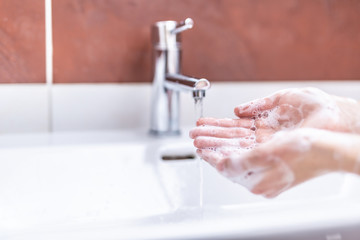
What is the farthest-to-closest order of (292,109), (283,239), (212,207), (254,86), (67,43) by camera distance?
(254,86) → (67,43) → (212,207) → (292,109) → (283,239)

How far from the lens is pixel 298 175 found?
1.56 feet

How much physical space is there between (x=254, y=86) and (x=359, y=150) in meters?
0.47

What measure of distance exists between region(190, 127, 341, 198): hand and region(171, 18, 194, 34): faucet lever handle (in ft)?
0.98

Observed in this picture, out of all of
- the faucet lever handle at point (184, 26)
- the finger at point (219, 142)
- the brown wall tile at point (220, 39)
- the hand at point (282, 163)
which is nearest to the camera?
the hand at point (282, 163)

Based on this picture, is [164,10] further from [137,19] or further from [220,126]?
[220,126]

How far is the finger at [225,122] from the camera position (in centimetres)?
60

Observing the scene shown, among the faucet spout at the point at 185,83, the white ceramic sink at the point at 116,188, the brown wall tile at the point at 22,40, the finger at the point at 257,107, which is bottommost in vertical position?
the white ceramic sink at the point at 116,188

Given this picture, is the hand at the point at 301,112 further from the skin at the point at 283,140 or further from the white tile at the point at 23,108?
Answer: the white tile at the point at 23,108

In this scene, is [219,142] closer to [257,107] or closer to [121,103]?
[257,107]

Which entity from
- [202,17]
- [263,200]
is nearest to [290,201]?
[263,200]

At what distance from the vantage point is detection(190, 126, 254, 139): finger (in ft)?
1.91

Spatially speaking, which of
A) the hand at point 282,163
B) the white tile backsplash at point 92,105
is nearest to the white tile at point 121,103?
the white tile backsplash at point 92,105

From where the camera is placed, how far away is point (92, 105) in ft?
2.77

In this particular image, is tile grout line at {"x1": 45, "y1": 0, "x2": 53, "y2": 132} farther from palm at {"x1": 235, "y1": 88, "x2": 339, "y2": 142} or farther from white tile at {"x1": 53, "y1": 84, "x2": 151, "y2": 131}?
palm at {"x1": 235, "y1": 88, "x2": 339, "y2": 142}
